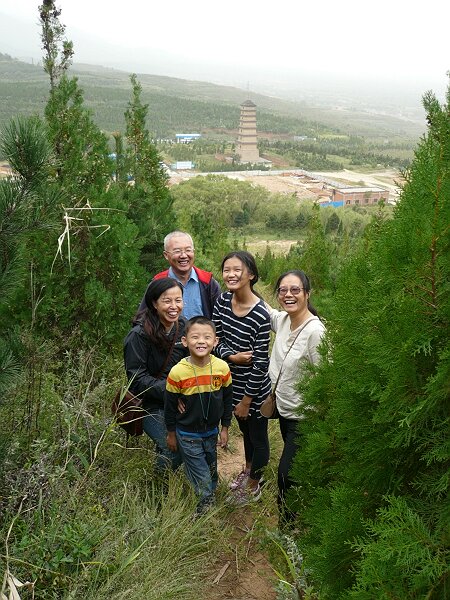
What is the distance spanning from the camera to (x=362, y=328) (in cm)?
174

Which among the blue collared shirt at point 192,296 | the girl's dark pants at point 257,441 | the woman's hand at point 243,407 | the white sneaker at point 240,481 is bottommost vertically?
the white sneaker at point 240,481

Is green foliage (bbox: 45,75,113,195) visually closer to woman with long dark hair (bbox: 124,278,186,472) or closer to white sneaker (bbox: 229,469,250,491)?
woman with long dark hair (bbox: 124,278,186,472)

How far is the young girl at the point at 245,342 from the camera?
9.71 feet

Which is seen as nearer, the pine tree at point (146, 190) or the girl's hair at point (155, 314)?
the girl's hair at point (155, 314)

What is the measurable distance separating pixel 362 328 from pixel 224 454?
2468 mm

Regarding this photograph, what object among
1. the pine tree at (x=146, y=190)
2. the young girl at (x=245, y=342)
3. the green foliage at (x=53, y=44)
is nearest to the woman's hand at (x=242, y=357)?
the young girl at (x=245, y=342)

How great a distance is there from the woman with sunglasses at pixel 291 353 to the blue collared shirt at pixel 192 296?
0.59 metres

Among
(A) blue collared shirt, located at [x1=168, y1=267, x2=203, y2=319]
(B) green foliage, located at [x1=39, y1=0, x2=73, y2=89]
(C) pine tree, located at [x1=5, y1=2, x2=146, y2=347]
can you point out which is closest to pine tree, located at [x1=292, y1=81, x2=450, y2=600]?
(A) blue collared shirt, located at [x1=168, y1=267, x2=203, y2=319]

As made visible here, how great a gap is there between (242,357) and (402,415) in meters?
1.56

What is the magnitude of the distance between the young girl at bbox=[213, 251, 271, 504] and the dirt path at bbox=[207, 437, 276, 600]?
0.41ft

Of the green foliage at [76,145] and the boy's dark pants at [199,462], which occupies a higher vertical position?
the green foliage at [76,145]

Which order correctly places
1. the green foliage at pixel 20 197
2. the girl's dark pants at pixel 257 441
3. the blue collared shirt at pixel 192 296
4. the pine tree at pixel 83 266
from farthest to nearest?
1. the pine tree at pixel 83 266
2. the blue collared shirt at pixel 192 296
3. the girl's dark pants at pixel 257 441
4. the green foliage at pixel 20 197

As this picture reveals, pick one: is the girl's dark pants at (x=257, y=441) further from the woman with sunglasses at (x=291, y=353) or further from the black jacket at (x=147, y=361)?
the black jacket at (x=147, y=361)

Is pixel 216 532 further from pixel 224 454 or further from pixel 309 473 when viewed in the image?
pixel 224 454
